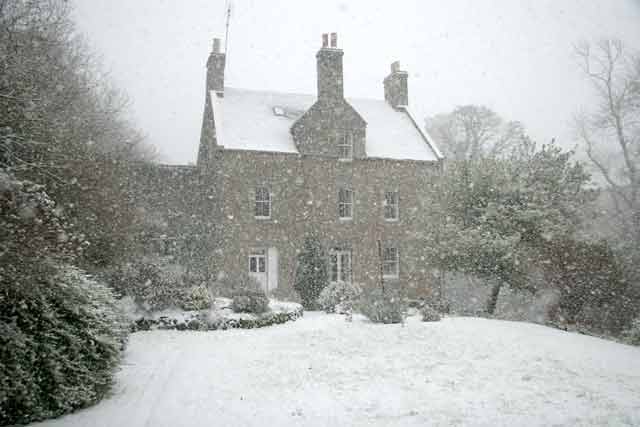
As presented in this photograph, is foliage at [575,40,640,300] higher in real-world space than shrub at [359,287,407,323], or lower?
higher

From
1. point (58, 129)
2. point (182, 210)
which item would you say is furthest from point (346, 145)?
→ point (58, 129)

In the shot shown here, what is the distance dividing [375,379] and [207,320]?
587cm

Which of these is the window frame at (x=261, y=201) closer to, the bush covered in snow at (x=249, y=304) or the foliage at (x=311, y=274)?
the foliage at (x=311, y=274)

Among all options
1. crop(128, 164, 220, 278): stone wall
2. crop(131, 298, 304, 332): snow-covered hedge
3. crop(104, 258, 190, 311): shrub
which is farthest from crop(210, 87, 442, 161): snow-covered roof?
crop(131, 298, 304, 332): snow-covered hedge

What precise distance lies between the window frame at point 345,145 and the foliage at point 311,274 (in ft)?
20.1

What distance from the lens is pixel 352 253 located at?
22734 mm

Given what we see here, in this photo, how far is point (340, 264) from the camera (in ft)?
74.6

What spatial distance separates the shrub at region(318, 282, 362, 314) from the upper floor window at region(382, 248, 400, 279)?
6712 millimetres

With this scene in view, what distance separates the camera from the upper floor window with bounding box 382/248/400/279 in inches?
909

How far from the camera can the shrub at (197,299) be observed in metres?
12.7

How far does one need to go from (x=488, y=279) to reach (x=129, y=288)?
10.9 metres

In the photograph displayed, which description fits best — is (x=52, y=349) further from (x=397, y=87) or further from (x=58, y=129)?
(x=397, y=87)

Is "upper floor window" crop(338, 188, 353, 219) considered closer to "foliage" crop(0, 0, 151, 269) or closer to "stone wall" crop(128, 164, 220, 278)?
"stone wall" crop(128, 164, 220, 278)

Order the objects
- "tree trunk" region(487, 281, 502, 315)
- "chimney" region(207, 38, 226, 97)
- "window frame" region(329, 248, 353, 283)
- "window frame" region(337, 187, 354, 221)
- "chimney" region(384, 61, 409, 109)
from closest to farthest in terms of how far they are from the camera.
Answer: "tree trunk" region(487, 281, 502, 315), "window frame" region(329, 248, 353, 283), "window frame" region(337, 187, 354, 221), "chimney" region(207, 38, 226, 97), "chimney" region(384, 61, 409, 109)
